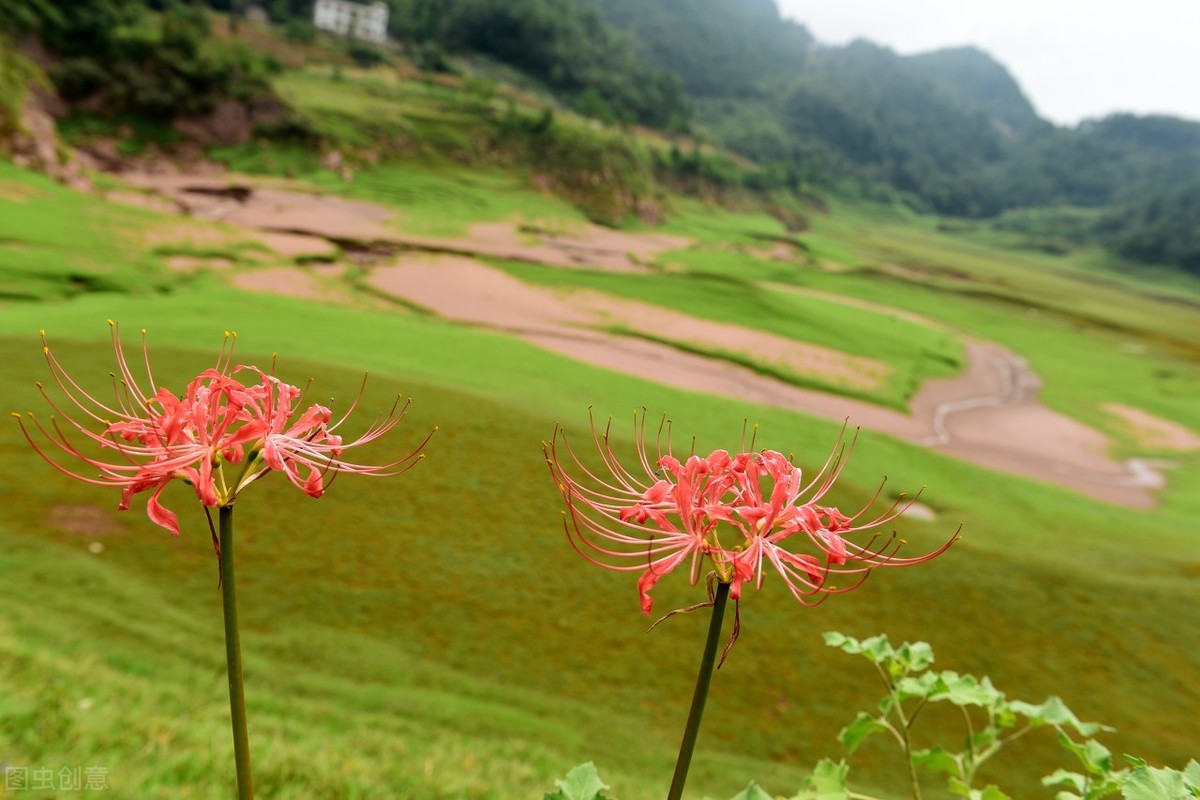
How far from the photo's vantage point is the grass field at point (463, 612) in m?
3.33

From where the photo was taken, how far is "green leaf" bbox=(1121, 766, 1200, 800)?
125 cm

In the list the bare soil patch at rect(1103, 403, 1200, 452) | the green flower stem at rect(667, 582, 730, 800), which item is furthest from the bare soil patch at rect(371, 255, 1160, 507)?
the green flower stem at rect(667, 582, 730, 800)

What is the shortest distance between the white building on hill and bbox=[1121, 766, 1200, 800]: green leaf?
7313 cm

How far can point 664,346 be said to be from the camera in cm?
1383

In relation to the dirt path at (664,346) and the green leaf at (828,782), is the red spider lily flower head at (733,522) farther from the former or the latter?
the dirt path at (664,346)

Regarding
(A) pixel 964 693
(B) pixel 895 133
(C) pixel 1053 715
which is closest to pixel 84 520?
(A) pixel 964 693

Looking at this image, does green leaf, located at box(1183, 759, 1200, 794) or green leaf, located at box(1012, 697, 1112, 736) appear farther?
green leaf, located at box(1012, 697, 1112, 736)

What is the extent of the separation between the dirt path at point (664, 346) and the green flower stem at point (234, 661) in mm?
9430

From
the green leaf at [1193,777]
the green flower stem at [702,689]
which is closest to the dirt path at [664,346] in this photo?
the green leaf at [1193,777]

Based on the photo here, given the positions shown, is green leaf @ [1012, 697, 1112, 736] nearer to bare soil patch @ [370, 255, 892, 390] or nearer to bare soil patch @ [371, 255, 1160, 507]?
bare soil patch @ [371, 255, 1160, 507]

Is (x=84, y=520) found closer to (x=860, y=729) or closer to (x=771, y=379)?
(x=860, y=729)

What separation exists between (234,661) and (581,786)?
0.75 m

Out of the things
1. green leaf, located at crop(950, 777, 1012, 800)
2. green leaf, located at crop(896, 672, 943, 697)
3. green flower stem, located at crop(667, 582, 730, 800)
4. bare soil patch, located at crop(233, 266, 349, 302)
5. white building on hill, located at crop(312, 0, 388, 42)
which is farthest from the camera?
white building on hill, located at crop(312, 0, 388, 42)

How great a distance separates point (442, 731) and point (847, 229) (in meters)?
60.0
